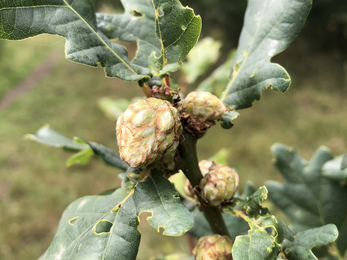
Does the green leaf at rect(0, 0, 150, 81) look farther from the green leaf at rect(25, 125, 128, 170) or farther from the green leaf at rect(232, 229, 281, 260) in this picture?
the green leaf at rect(232, 229, 281, 260)

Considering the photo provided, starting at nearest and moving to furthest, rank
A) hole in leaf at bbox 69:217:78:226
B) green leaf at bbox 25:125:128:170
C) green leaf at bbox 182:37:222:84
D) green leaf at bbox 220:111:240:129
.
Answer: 1. hole in leaf at bbox 69:217:78:226
2. green leaf at bbox 220:111:240:129
3. green leaf at bbox 25:125:128:170
4. green leaf at bbox 182:37:222:84

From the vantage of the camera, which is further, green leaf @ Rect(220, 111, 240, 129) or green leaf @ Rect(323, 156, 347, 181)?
green leaf @ Rect(323, 156, 347, 181)

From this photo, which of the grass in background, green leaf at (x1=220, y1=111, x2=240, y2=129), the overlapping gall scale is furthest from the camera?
the grass in background

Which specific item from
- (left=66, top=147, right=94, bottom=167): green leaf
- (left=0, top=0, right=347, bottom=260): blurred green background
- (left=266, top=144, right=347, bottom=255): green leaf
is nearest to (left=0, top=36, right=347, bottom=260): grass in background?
(left=0, top=0, right=347, bottom=260): blurred green background

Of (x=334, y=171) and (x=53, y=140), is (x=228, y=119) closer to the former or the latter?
(x=334, y=171)

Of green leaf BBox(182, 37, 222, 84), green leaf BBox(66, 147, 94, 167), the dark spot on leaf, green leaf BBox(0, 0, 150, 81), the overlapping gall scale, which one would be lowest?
green leaf BBox(182, 37, 222, 84)

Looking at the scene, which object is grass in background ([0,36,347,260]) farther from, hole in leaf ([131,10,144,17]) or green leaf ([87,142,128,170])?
hole in leaf ([131,10,144,17])

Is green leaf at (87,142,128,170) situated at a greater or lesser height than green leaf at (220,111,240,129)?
lesser
